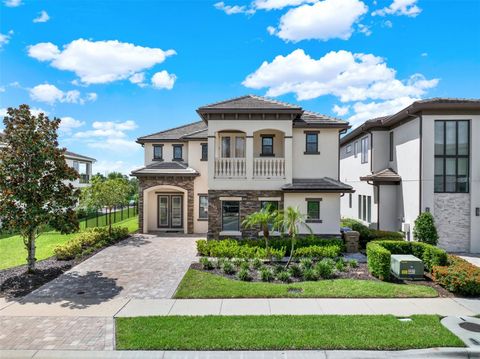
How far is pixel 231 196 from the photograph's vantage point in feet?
53.5

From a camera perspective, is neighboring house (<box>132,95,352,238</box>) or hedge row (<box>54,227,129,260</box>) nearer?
hedge row (<box>54,227,129,260</box>)

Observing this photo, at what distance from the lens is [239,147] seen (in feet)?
57.6

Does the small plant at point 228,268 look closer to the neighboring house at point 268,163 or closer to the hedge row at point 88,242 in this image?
the neighboring house at point 268,163

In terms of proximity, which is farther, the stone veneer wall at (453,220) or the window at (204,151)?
the window at (204,151)

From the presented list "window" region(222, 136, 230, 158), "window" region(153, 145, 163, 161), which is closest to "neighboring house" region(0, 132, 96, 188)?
"window" region(153, 145, 163, 161)

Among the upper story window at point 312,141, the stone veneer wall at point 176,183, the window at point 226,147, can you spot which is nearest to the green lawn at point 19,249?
the stone veneer wall at point 176,183

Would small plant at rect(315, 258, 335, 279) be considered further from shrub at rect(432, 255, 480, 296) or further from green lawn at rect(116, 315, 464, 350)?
shrub at rect(432, 255, 480, 296)

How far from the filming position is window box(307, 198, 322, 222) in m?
16.1

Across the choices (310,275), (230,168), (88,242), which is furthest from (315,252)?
(88,242)

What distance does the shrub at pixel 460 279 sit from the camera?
934 cm

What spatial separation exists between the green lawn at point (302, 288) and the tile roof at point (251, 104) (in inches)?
347

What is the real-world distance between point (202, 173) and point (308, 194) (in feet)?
24.7

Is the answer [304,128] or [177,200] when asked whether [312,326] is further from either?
[177,200]

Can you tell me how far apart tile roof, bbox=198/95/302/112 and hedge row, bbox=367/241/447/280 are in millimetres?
7899
